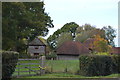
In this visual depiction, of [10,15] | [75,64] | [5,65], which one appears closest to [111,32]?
[10,15]

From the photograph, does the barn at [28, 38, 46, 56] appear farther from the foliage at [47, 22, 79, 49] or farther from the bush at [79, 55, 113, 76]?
the bush at [79, 55, 113, 76]

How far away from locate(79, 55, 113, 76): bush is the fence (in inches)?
98.4

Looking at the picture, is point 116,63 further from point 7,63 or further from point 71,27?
point 71,27

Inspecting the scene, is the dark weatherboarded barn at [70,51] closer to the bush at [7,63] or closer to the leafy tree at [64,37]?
the leafy tree at [64,37]

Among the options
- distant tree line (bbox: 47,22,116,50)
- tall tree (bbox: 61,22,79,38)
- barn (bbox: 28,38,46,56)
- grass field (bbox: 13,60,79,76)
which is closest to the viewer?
grass field (bbox: 13,60,79,76)

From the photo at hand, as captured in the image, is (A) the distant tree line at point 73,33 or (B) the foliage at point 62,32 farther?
(B) the foliage at point 62,32

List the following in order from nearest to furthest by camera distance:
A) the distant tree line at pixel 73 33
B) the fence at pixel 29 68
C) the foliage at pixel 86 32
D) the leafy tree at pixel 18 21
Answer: the fence at pixel 29 68 → the leafy tree at pixel 18 21 → the distant tree line at pixel 73 33 → the foliage at pixel 86 32

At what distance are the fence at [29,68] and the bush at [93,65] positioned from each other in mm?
2498

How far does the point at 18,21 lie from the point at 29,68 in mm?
16074

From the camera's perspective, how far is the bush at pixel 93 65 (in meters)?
12.9

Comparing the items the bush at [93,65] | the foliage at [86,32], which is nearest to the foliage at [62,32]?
the foliage at [86,32]

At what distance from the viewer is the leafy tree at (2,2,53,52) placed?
999 inches

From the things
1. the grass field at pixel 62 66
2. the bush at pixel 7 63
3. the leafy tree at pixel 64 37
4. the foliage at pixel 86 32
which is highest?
the foliage at pixel 86 32

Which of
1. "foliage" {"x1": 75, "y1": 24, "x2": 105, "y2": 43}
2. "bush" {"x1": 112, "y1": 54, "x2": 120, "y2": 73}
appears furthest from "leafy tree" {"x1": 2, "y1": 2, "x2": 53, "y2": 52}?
"bush" {"x1": 112, "y1": 54, "x2": 120, "y2": 73}
